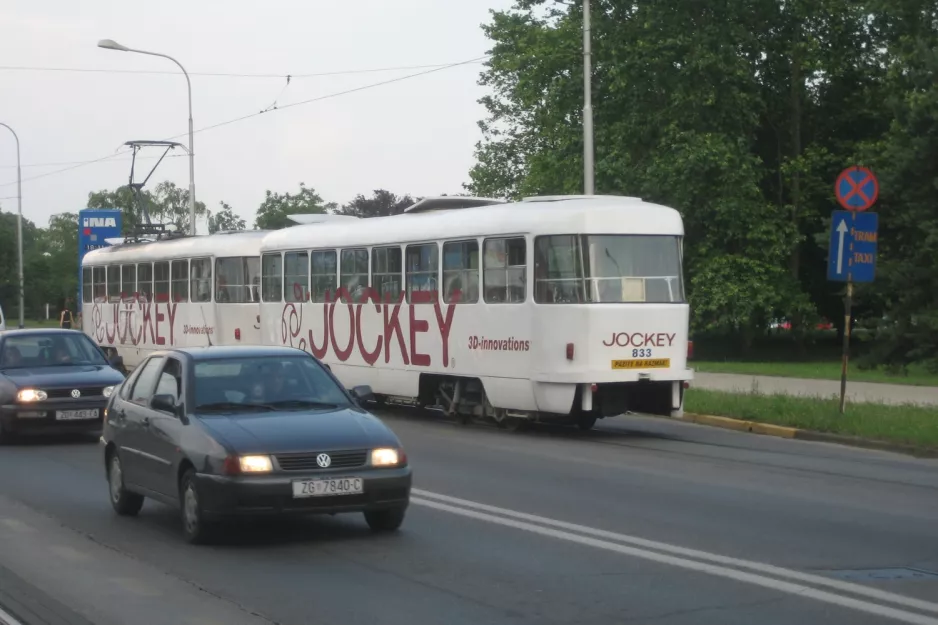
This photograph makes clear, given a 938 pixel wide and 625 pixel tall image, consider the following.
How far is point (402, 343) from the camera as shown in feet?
73.6

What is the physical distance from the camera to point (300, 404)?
10.8m

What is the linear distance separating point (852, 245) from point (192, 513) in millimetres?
12243

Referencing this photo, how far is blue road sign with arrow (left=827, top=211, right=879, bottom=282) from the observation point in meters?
19.8

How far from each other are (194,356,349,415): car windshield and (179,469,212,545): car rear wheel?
60cm

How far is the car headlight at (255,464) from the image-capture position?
972 centimetres

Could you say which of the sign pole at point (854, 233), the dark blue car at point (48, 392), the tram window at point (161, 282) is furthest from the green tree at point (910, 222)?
the dark blue car at point (48, 392)

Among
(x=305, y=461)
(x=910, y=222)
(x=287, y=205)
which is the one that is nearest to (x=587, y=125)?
(x=910, y=222)

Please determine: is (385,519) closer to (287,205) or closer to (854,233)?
(854,233)

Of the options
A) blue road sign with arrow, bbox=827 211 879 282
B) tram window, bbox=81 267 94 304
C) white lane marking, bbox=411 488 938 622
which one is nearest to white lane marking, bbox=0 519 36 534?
white lane marking, bbox=411 488 938 622

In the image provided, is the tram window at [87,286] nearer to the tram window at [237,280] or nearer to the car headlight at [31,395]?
the tram window at [237,280]

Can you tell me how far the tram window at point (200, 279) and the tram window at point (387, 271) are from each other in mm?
9526

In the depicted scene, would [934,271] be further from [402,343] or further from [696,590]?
[696,590]

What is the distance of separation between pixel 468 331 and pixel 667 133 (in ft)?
75.3

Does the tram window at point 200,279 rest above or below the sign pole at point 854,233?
below
